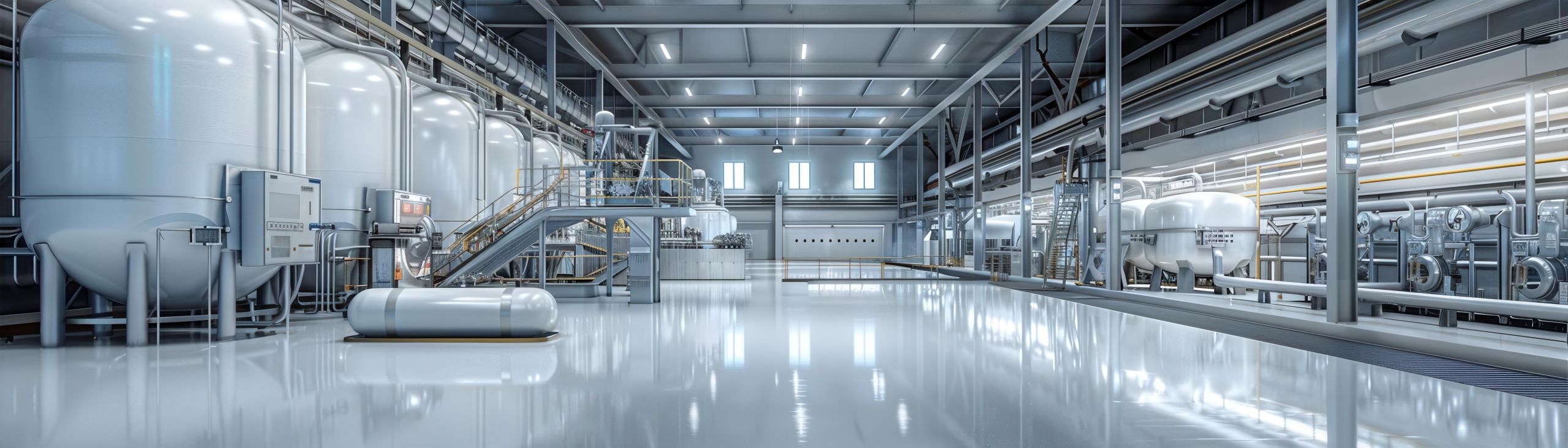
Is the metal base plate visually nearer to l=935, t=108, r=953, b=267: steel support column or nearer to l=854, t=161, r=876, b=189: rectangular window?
l=935, t=108, r=953, b=267: steel support column

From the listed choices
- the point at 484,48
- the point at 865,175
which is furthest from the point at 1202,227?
the point at 865,175

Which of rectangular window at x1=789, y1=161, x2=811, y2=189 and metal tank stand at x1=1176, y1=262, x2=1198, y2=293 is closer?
metal tank stand at x1=1176, y1=262, x2=1198, y2=293

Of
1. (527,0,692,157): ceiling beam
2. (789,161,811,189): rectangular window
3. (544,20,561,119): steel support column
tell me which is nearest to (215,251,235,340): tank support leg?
(527,0,692,157): ceiling beam

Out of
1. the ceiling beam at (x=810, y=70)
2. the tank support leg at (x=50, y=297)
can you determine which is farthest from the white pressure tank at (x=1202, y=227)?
the tank support leg at (x=50, y=297)

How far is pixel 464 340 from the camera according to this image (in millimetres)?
9531

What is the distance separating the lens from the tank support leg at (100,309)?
9844 mm

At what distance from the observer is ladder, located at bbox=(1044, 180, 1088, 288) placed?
17.9 metres

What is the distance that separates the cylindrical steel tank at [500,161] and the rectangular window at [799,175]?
26285 mm

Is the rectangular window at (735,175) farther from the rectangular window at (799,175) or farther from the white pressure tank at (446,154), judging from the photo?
the white pressure tank at (446,154)

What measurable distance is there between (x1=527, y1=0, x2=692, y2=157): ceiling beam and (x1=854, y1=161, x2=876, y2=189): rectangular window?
17393 millimetres

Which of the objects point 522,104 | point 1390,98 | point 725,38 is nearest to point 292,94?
point 522,104

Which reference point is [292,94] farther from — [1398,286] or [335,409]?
[1398,286]

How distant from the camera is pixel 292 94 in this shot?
10297mm

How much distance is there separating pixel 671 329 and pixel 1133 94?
13.1 m
